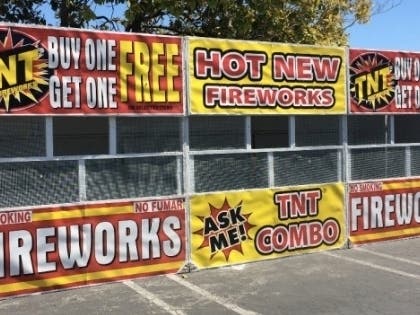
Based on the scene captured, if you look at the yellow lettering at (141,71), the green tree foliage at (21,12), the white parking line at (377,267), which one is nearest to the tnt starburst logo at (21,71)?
the yellow lettering at (141,71)

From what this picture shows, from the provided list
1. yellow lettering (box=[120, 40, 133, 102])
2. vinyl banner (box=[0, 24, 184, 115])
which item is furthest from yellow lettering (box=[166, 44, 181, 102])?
yellow lettering (box=[120, 40, 133, 102])

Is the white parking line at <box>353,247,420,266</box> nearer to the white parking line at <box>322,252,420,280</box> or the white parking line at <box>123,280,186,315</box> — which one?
the white parking line at <box>322,252,420,280</box>

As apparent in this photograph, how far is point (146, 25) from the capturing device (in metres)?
17.4

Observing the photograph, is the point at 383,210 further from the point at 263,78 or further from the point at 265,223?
the point at 263,78

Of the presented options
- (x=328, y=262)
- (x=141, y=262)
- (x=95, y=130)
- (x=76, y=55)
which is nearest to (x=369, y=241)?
(x=328, y=262)

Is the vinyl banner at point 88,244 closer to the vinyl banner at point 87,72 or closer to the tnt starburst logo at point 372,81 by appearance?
the vinyl banner at point 87,72

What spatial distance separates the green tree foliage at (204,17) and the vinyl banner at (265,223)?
6453 millimetres

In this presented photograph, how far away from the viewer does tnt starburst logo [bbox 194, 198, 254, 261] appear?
8.70 meters

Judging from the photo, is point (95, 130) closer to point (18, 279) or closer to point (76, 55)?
point (76, 55)

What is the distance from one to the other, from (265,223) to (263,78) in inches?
82.0

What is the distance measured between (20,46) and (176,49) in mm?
2057

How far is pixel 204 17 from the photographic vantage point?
54.4 feet

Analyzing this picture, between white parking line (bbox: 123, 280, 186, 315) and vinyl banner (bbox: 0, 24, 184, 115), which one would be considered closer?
white parking line (bbox: 123, 280, 186, 315)

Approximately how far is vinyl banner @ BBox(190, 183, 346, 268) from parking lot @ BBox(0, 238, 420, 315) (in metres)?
0.22
